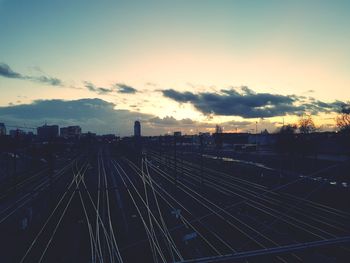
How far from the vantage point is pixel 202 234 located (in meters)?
16.3

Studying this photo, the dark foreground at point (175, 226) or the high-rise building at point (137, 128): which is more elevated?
the high-rise building at point (137, 128)

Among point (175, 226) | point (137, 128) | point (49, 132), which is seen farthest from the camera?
point (137, 128)

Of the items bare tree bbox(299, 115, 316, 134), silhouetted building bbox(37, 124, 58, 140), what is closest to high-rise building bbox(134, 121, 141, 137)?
silhouetted building bbox(37, 124, 58, 140)

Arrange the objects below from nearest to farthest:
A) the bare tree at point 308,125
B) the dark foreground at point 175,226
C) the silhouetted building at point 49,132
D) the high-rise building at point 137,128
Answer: the dark foreground at point 175,226, the silhouetted building at point 49,132, the bare tree at point 308,125, the high-rise building at point 137,128

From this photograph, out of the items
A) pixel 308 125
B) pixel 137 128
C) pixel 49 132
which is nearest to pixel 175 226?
pixel 49 132

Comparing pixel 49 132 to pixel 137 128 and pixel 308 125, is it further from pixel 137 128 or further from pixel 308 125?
pixel 137 128

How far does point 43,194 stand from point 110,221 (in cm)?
1404

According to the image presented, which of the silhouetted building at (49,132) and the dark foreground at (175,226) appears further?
the silhouetted building at (49,132)

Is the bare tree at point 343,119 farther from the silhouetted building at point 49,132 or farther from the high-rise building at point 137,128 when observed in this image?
the high-rise building at point 137,128

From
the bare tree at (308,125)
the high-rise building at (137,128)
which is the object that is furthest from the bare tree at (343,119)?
the high-rise building at (137,128)

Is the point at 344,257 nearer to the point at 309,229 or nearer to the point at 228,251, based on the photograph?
the point at 309,229

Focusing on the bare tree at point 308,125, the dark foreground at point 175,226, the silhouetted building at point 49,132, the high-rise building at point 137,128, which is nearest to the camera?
the dark foreground at point 175,226

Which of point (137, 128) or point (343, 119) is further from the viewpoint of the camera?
point (137, 128)

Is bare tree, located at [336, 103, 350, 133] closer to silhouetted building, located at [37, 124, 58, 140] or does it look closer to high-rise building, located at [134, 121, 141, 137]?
silhouetted building, located at [37, 124, 58, 140]
